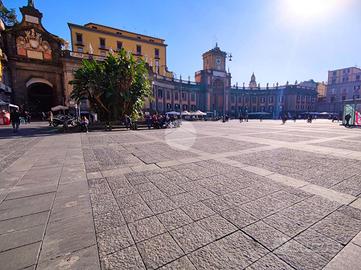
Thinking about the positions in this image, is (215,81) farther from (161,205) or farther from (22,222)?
(22,222)

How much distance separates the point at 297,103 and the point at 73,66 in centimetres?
7353

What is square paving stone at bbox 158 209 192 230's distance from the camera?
2.60 meters

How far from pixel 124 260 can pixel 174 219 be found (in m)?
0.95

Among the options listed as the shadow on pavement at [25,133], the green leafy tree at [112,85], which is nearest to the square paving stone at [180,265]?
the shadow on pavement at [25,133]

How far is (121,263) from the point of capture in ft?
6.31

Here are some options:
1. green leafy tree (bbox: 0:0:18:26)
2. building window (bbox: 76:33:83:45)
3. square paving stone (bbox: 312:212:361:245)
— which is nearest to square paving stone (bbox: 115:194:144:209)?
square paving stone (bbox: 312:212:361:245)

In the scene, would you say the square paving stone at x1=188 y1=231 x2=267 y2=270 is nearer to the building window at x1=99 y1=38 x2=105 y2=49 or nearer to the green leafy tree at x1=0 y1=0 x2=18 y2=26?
the green leafy tree at x1=0 y1=0 x2=18 y2=26

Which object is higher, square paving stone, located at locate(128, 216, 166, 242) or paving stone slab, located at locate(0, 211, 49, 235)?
paving stone slab, located at locate(0, 211, 49, 235)

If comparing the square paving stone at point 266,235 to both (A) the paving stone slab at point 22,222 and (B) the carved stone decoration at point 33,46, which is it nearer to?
(A) the paving stone slab at point 22,222

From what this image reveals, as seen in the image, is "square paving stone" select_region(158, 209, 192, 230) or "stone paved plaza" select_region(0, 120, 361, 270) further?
"square paving stone" select_region(158, 209, 192, 230)

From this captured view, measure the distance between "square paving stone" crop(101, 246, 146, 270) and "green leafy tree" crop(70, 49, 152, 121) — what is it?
17428mm

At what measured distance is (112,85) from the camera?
17422 millimetres

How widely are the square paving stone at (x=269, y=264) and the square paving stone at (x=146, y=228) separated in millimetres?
1172

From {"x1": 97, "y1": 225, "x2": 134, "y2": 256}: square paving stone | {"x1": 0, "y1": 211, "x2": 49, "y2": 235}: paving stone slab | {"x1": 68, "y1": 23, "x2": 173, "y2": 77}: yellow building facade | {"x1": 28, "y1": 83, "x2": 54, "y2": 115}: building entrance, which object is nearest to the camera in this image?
{"x1": 97, "y1": 225, "x2": 134, "y2": 256}: square paving stone
